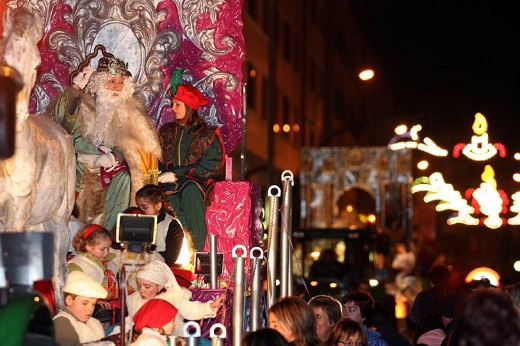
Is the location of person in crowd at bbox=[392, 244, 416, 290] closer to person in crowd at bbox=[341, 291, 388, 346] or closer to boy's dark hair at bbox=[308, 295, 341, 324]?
person in crowd at bbox=[341, 291, 388, 346]

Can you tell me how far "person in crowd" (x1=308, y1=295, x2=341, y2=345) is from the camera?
9204mm

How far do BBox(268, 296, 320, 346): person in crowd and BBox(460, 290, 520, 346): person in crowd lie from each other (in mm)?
2192

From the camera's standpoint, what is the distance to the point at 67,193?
11.2 metres

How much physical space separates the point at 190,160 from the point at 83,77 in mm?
1502

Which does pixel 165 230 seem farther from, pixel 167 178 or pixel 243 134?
pixel 243 134

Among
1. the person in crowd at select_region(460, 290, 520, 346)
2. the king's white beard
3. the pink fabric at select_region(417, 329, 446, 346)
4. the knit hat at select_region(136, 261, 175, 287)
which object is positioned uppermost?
the king's white beard

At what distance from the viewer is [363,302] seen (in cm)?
995

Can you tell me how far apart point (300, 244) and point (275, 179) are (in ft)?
37.7

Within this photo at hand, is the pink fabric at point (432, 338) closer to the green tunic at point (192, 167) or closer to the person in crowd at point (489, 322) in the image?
the green tunic at point (192, 167)

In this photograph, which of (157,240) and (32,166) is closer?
(32,166)

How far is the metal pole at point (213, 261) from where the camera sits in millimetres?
10422

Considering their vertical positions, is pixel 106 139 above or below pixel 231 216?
above

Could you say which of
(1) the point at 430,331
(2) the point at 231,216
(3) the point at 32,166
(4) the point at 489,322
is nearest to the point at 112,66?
(2) the point at 231,216

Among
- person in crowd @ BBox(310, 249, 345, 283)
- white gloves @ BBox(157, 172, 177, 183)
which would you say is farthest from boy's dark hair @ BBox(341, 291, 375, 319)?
person in crowd @ BBox(310, 249, 345, 283)
